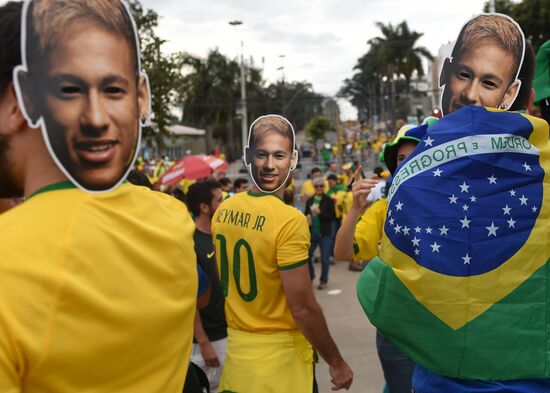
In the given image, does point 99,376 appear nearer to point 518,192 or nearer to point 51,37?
point 51,37

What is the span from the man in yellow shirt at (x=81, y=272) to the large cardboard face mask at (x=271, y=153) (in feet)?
7.44

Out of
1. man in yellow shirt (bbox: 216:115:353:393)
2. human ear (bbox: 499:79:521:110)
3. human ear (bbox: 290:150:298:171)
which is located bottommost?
man in yellow shirt (bbox: 216:115:353:393)

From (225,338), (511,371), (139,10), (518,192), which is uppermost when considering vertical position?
(139,10)

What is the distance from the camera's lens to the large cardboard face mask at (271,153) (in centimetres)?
379

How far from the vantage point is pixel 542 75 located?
3.38m

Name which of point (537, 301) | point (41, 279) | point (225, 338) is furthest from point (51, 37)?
point (225, 338)

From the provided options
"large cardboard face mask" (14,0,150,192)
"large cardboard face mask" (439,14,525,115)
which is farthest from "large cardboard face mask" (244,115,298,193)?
"large cardboard face mask" (14,0,150,192)

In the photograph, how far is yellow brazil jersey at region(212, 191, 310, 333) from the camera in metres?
3.28

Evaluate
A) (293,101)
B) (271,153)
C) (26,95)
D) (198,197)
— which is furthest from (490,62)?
(293,101)

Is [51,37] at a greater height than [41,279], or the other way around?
[51,37]

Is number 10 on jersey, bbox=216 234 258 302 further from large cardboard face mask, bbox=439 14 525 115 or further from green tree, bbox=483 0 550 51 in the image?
green tree, bbox=483 0 550 51

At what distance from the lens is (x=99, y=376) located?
4.28ft

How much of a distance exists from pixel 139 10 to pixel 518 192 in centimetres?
1392

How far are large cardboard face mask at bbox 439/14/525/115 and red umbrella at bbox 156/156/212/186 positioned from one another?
9.51 metres
